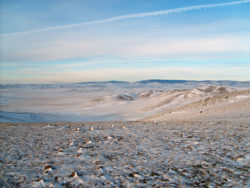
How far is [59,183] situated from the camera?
3949mm

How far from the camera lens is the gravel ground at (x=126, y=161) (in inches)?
161

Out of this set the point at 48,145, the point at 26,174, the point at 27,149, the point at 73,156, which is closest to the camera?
the point at 26,174

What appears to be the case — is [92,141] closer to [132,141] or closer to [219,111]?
[132,141]

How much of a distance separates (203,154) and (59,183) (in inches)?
136

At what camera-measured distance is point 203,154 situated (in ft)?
18.2

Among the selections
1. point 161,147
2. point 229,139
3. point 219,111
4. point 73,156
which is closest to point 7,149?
point 73,156

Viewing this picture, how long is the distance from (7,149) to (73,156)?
201 cm

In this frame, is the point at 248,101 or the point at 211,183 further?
the point at 248,101

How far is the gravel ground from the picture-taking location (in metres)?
4.09

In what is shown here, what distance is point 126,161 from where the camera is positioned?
16.5ft

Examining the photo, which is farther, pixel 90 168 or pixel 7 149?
pixel 7 149

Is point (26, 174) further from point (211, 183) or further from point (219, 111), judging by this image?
point (219, 111)

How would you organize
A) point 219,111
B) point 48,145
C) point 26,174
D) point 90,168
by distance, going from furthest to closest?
point 219,111
point 48,145
point 90,168
point 26,174

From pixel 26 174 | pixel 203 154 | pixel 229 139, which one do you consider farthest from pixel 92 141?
pixel 229 139
